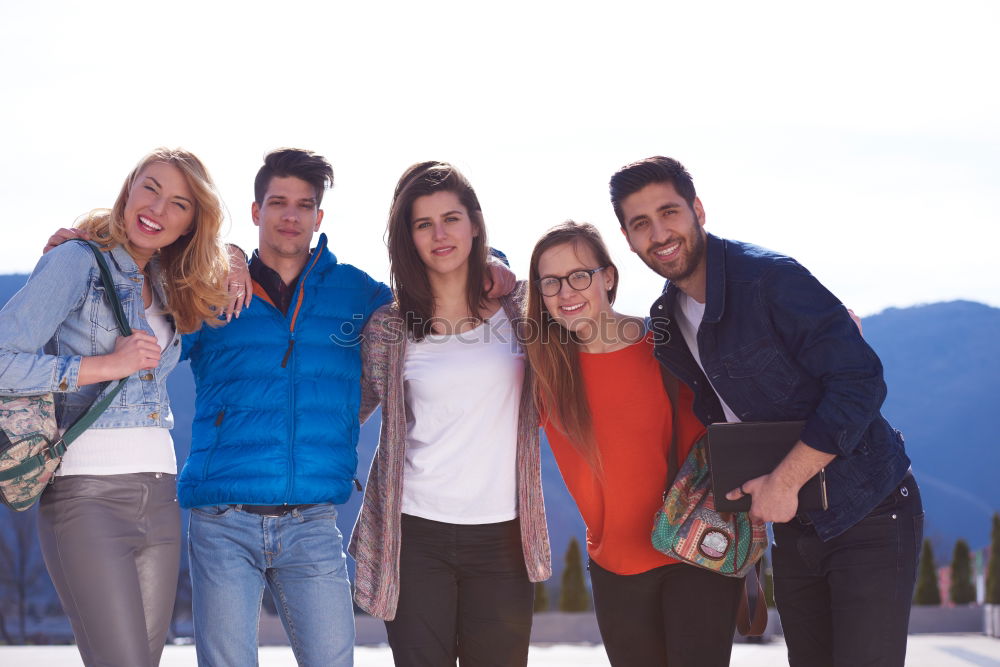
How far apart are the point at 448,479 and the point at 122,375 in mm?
1097

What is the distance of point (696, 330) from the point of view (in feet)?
9.87

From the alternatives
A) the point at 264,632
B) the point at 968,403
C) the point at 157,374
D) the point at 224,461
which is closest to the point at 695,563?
the point at 224,461

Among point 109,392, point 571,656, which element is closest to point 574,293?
point 109,392

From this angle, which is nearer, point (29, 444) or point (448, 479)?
point (29, 444)

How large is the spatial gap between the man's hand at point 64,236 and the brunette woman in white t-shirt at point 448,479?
1.01 m

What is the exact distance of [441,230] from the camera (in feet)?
10.4

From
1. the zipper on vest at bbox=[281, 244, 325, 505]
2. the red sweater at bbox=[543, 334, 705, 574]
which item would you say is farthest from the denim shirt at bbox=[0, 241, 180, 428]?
the red sweater at bbox=[543, 334, 705, 574]

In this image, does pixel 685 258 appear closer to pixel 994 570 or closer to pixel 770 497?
pixel 770 497

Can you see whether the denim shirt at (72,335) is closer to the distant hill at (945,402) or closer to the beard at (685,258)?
the beard at (685,258)

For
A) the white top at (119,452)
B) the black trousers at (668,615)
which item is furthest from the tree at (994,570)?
the white top at (119,452)

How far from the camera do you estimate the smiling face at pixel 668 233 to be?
9.86 ft

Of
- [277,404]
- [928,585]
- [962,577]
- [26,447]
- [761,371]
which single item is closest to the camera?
[26,447]

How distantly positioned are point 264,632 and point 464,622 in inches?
468

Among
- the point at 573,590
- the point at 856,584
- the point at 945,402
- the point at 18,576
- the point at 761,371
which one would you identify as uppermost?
the point at 761,371
